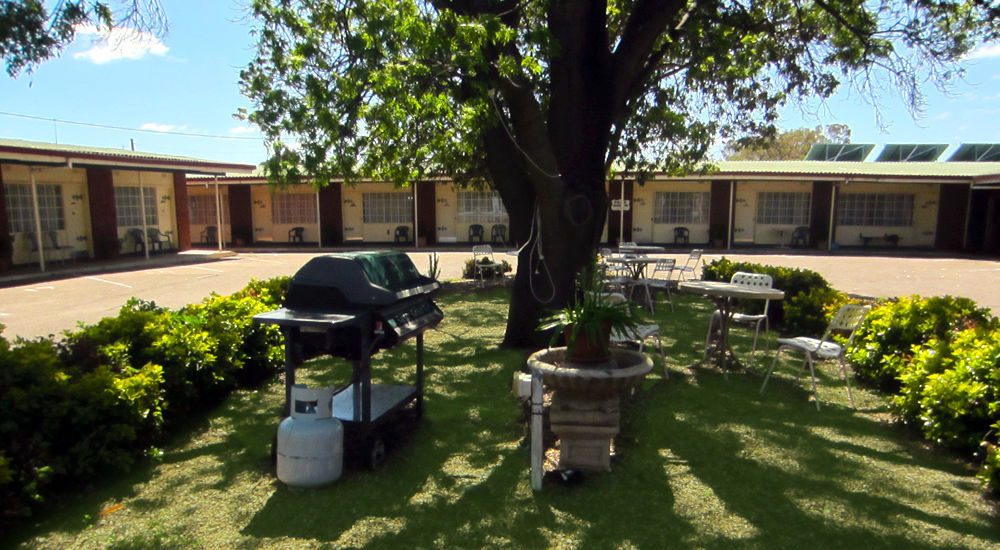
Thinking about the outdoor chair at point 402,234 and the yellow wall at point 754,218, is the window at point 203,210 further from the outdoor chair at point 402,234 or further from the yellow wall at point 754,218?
the yellow wall at point 754,218

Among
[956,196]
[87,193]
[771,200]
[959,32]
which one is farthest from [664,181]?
[87,193]

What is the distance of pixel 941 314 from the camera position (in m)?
5.49

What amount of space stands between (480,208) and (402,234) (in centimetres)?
333

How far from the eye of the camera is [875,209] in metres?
22.5

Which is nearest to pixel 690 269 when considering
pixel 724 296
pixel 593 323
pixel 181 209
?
pixel 724 296

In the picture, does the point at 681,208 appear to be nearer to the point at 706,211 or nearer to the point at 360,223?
the point at 706,211

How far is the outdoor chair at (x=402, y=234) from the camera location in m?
24.0

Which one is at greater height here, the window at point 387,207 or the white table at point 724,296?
the window at point 387,207

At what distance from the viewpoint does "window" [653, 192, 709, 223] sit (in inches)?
899

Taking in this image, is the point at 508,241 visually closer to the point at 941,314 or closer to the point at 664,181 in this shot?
the point at 664,181

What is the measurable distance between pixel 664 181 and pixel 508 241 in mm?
6335

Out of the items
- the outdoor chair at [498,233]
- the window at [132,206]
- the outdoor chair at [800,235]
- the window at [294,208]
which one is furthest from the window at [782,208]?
the window at [132,206]

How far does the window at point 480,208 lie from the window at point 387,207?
2.13 m

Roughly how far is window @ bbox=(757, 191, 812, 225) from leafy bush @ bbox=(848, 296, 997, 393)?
18.0 meters
